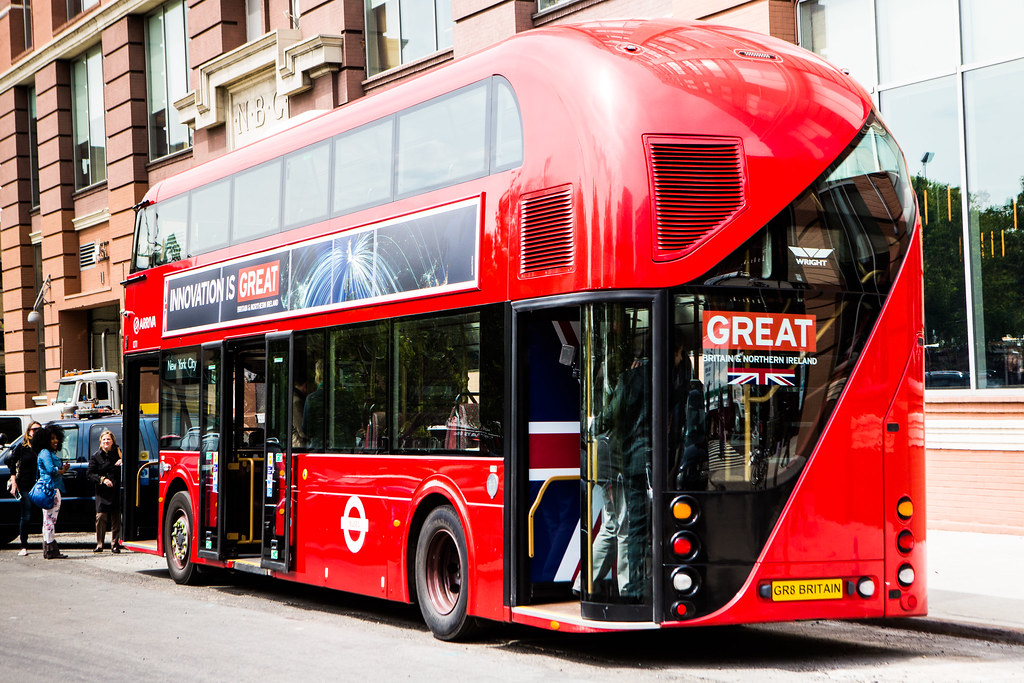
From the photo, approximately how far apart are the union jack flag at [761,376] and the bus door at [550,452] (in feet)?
3.96

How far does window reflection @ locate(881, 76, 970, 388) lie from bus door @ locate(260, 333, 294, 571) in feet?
23.9

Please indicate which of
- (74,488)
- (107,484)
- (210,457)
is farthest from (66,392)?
(210,457)

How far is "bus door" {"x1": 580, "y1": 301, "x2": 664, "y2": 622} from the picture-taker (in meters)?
8.09

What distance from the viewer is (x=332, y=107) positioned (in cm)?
2422

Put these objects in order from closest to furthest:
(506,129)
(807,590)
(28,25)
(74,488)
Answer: (807,590)
(506,129)
(74,488)
(28,25)

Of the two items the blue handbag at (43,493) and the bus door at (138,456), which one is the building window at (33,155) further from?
the bus door at (138,456)

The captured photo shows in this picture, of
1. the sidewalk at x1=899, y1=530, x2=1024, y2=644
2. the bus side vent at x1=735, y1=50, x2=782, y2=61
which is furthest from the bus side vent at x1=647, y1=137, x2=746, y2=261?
the sidewalk at x1=899, y1=530, x2=1024, y2=644

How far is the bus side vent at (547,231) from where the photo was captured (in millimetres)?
8539

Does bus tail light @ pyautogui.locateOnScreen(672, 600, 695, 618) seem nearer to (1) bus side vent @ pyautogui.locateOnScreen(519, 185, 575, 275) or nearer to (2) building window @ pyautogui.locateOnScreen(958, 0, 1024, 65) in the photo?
(1) bus side vent @ pyautogui.locateOnScreen(519, 185, 575, 275)

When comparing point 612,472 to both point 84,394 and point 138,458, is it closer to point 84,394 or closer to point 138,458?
point 138,458

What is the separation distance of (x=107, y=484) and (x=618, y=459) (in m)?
11.4

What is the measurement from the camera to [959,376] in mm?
14617

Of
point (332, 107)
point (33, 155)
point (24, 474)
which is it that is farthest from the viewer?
point (33, 155)

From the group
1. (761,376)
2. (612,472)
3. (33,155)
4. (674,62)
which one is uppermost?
(33,155)
